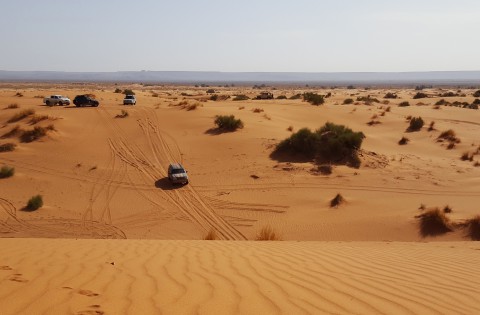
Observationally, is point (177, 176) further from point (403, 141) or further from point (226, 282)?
point (403, 141)

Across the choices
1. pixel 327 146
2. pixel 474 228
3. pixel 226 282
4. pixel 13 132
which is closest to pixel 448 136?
pixel 327 146

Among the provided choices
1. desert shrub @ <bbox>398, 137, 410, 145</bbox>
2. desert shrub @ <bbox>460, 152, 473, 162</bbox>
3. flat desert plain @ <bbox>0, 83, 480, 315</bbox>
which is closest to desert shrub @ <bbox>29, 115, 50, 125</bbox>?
flat desert plain @ <bbox>0, 83, 480, 315</bbox>

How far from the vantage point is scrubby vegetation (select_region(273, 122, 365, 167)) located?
81.3ft

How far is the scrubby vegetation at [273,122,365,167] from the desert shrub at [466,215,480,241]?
9.84 meters

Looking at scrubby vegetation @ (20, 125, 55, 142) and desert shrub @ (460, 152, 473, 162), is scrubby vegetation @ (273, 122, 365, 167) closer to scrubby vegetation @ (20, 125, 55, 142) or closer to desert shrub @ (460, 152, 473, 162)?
desert shrub @ (460, 152, 473, 162)

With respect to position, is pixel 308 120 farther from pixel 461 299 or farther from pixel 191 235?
pixel 461 299

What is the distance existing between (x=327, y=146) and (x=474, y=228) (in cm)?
1195

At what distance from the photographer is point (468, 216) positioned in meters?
15.4

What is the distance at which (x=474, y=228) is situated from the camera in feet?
46.3

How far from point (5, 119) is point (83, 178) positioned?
1477 centimetres

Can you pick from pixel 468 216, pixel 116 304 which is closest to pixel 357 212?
pixel 468 216

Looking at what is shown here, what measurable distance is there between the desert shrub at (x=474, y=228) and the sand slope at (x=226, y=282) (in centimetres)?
597

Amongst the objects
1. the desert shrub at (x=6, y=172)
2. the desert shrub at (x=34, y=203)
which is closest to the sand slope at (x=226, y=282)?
the desert shrub at (x=34, y=203)

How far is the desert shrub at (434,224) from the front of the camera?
14566 millimetres
